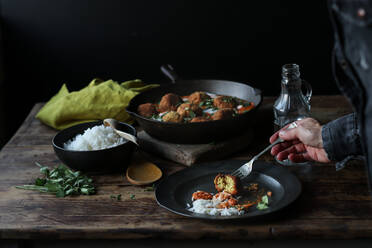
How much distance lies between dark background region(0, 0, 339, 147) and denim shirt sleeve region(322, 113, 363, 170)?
197 centimetres

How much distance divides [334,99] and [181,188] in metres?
1.21

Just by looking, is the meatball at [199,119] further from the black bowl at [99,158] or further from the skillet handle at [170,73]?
the skillet handle at [170,73]

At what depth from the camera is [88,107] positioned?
A: 2270 mm

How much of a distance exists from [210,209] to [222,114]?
1.73ft

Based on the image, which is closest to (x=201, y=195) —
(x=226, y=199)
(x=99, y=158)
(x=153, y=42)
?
(x=226, y=199)

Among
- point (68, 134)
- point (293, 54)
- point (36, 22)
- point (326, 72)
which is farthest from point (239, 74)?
point (68, 134)

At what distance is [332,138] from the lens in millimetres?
1482

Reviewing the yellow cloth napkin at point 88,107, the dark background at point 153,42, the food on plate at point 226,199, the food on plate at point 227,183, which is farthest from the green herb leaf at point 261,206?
the dark background at point 153,42

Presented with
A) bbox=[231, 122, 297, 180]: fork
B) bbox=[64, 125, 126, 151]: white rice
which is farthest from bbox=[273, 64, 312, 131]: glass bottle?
bbox=[64, 125, 126, 151]: white rice

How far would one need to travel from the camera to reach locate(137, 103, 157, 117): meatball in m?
2.04

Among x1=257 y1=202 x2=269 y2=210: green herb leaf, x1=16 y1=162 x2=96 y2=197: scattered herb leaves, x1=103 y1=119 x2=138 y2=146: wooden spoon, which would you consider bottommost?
x1=16 y1=162 x2=96 y2=197: scattered herb leaves

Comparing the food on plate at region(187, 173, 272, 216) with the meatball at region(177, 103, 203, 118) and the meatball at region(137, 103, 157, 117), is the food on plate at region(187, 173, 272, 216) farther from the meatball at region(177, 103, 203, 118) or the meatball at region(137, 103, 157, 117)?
the meatball at region(137, 103, 157, 117)

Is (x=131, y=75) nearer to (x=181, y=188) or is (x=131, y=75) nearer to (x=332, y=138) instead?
(x=181, y=188)

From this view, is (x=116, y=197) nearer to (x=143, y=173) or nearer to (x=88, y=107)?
(x=143, y=173)
